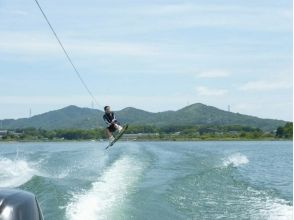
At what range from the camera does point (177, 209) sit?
14.8 metres

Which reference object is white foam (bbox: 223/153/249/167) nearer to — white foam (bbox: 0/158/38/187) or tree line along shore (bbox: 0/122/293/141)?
white foam (bbox: 0/158/38/187)

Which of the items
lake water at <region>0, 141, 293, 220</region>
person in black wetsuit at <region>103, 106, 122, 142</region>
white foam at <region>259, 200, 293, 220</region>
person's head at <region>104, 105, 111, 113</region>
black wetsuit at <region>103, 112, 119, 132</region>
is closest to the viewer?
lake water at <region>0, 141, 293, 220</region>

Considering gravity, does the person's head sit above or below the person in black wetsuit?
above

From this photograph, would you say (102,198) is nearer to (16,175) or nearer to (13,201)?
(16,175)

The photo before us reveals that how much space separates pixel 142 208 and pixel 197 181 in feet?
24.4

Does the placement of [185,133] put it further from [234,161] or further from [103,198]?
[103,198]

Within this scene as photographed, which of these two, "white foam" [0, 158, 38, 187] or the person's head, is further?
"white foam" [0, 158, 38, 187]

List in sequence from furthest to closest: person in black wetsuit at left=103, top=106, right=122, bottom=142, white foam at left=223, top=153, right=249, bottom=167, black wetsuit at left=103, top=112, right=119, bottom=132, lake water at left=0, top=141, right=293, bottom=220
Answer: white foam at left=223, top=153, right=249, bottom=167
black wetsuit at left=103, top=112, right=119, bottom=132
person in black wetsuit at left=103, top=106, right=122, bottom=142
lake water at left=0, top=141, right=293, bottom=220

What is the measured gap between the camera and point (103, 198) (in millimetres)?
15508

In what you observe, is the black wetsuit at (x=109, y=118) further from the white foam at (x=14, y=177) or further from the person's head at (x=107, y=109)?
the white foam at (x=14, y=177)

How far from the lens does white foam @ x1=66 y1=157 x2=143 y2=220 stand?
1323 centimetres

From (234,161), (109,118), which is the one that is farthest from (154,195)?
(234,161)

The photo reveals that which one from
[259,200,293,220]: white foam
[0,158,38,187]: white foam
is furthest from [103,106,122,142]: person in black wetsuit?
[0,158,38,187]: white foam

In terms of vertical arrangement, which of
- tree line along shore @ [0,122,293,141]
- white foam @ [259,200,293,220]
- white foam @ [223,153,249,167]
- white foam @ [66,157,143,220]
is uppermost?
tree line along shore @ [0,122,293,141]
